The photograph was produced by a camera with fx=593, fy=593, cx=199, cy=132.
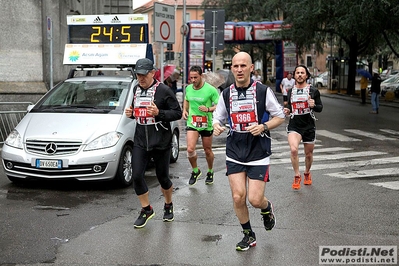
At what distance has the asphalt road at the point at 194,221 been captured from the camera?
5691 mm

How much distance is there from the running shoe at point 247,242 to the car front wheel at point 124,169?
351 centimetres

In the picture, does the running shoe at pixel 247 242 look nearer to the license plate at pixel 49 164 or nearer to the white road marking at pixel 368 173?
the license plate at pixel 49 164

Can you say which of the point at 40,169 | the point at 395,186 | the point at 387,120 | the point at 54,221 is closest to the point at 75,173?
the point at 40,169

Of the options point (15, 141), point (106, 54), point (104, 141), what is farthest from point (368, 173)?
point (15, 141)

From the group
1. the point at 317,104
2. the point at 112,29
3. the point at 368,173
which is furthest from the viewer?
the point at 112,29

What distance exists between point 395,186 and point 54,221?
5.35 meters

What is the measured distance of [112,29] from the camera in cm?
1333

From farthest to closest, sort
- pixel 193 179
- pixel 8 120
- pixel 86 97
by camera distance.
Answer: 1. pixel 8 120
2. pixel 86 97
3. pixel 193 179

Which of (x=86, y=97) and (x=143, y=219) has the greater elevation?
(x=86, y=97)

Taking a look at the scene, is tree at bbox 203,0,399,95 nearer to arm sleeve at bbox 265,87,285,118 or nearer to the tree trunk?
the tree trunk

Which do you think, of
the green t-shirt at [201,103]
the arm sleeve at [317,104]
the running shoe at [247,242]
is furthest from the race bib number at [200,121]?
the running shoe at [247,242]

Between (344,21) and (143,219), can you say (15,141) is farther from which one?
(344,21)

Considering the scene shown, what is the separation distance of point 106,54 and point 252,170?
6782mm

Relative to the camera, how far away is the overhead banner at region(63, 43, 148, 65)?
38.7 feet
